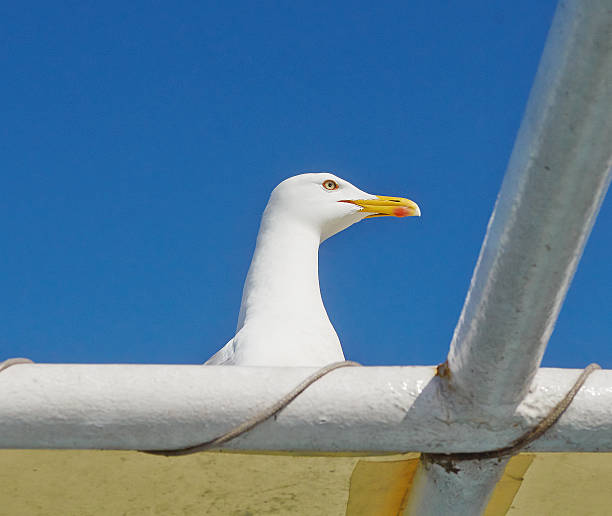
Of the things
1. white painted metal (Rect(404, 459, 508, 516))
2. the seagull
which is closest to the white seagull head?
the seagull

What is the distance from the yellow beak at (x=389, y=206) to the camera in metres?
5.81

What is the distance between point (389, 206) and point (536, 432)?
442 cm

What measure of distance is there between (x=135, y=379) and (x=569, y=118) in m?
0.98

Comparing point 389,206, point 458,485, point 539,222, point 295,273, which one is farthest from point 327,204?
point 539,222

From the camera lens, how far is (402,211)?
585 cm

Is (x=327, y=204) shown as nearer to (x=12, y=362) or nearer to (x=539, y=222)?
(x=12, y=362)

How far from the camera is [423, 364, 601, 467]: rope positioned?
1584mm

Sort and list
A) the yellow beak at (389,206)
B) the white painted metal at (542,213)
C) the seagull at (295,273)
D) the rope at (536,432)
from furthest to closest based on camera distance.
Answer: the yellow beak at (389,206)
the seagull at (295,273)
the rope at (536,432)
the white painted metal at (542,213)

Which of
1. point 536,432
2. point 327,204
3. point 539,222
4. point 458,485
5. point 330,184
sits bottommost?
point 458,485

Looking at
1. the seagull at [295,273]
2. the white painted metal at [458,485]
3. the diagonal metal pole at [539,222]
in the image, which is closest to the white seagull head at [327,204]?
the seagull at [295,273]

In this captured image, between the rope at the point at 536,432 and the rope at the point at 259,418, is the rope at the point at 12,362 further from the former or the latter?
the rope at the point at 536,432

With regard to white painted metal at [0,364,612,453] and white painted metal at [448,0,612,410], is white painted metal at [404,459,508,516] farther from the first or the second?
white painted metal at [448,0,612,410]

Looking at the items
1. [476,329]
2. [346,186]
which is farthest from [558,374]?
[346,186]

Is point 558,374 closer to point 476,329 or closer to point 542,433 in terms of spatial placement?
point 542,433
